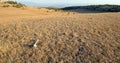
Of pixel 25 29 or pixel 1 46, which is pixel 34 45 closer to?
pixel 1 46

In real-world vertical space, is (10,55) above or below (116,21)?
below

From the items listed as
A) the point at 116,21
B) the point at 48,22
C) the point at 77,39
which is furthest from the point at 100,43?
the point at 48,22

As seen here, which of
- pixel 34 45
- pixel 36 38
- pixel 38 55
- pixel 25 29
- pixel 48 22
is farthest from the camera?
pixel 48 22

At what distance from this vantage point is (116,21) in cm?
1463

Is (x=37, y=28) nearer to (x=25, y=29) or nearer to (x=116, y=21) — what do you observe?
(x=25, y=29)

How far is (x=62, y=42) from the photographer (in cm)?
1180

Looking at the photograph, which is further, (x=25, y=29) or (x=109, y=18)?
(x=109, y=18)

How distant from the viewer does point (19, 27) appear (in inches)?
568

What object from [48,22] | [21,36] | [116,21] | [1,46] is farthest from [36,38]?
[116,21]

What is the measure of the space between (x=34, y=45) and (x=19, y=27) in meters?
3.09

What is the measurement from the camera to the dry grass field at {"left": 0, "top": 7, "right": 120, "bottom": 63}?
10516 mm

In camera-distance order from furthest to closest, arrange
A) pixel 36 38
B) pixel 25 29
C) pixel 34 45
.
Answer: pixel 25 29 < pixel 36 38 < pixel 34 45

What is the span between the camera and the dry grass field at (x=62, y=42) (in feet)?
34.5

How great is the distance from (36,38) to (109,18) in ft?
17.1
